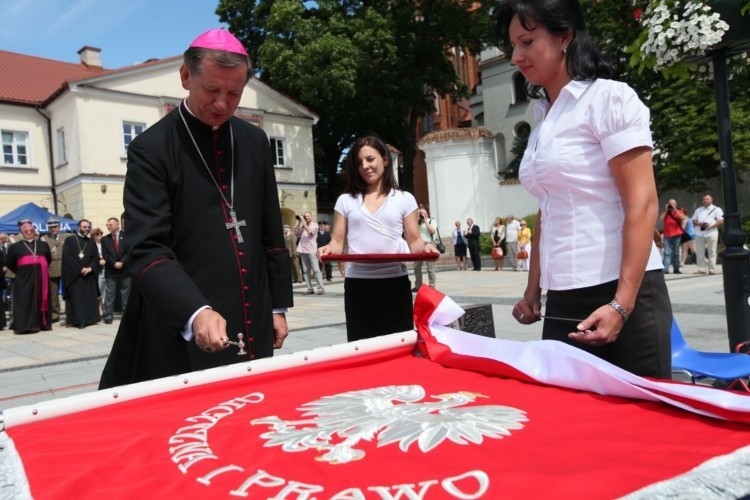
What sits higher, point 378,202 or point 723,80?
point 723,80

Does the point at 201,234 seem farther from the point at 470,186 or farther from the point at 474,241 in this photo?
the point at 470,186

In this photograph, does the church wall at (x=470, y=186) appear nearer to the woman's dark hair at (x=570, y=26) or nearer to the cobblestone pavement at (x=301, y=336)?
the cobblestone pavement at (x=301, y=336)

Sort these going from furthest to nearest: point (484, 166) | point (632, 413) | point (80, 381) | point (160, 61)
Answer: point (160, 61)
point (484, 166)
point (80, 381)
point (632, 413)

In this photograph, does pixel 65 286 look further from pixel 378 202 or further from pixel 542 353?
pixel 542 353

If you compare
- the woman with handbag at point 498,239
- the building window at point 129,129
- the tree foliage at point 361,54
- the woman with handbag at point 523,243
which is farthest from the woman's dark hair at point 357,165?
the building window at point 129,129

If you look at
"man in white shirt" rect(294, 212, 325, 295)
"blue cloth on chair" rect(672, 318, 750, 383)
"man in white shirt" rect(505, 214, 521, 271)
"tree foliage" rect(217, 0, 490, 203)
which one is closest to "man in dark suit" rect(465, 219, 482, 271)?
"man in white shirt" rect(505, 214, 521, 271)

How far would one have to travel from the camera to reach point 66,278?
38.6ft

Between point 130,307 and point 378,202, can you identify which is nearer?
point 130,307

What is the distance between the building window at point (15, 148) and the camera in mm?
25750

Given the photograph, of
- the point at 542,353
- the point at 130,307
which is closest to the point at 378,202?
the point at 130,307

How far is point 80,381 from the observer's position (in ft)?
20.5

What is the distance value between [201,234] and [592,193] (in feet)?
4.75

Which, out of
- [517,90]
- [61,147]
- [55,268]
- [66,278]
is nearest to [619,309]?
[66,278]

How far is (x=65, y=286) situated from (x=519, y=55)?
11466mm
